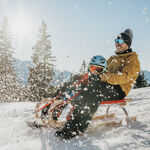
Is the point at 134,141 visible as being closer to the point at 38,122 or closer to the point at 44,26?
the point at 38,122

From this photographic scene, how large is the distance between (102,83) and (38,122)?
1489 millimetres

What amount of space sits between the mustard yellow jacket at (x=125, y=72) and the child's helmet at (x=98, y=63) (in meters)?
0.18

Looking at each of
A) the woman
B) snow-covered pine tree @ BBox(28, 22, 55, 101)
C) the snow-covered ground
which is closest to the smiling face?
the woman

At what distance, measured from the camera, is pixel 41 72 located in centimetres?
2270

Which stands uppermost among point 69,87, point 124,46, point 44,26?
point 44,26

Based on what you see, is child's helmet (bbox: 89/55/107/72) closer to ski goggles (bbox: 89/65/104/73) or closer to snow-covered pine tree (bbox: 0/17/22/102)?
ski goggles (bbox: 89/65/104/73)

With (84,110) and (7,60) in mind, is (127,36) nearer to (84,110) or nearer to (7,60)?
(84,110)

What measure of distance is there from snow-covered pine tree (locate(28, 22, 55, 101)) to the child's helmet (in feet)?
58.9

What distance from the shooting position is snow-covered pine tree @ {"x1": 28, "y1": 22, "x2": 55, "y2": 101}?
21.6 meters

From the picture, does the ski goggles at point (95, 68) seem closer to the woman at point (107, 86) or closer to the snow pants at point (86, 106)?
the woman at point (107, 86)

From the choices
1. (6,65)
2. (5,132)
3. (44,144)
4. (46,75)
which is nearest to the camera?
(44,144)

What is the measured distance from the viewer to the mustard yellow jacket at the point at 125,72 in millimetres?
3236

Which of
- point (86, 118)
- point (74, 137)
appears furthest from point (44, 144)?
point (86, 118)

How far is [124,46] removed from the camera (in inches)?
163
